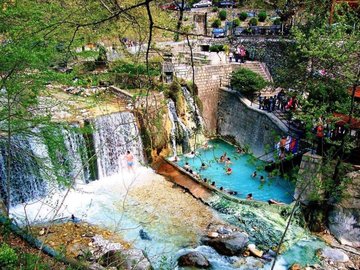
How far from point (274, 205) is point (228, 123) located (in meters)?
6.35

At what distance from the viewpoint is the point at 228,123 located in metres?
16.5

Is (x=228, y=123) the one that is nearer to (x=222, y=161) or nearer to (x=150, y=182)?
(x=222, y=161)

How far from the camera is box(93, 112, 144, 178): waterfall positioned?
41.9 ft

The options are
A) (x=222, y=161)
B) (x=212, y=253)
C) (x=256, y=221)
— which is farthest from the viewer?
(x=222, y=161)

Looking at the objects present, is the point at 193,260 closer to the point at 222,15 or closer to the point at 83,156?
the point at 83,156


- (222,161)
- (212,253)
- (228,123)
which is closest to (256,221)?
(212,253)

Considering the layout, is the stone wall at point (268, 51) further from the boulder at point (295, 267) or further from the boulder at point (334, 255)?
the boulder at point (295, 267)

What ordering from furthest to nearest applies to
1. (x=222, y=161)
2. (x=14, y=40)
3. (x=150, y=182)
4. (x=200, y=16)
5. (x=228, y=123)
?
(x=200, y=16), (x=228, y=123), (x=222, y=161), (x=150, y=182), (x=14, y=40)

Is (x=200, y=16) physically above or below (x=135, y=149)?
above

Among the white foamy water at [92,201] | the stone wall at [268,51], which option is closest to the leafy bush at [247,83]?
the stone wall at [268,51]

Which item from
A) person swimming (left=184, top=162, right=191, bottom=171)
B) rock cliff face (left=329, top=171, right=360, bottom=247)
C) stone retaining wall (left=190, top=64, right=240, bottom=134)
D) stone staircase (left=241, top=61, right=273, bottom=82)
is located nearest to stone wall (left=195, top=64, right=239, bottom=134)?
stone retaining wall (left=190, top=64, right=240, bottom=134)

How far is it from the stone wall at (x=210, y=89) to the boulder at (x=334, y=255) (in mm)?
8186

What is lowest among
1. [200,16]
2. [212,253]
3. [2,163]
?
[212,253]

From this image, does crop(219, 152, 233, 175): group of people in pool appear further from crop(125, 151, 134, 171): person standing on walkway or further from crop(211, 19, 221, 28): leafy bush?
crop(211, 19, 221, 28): leafy bush
